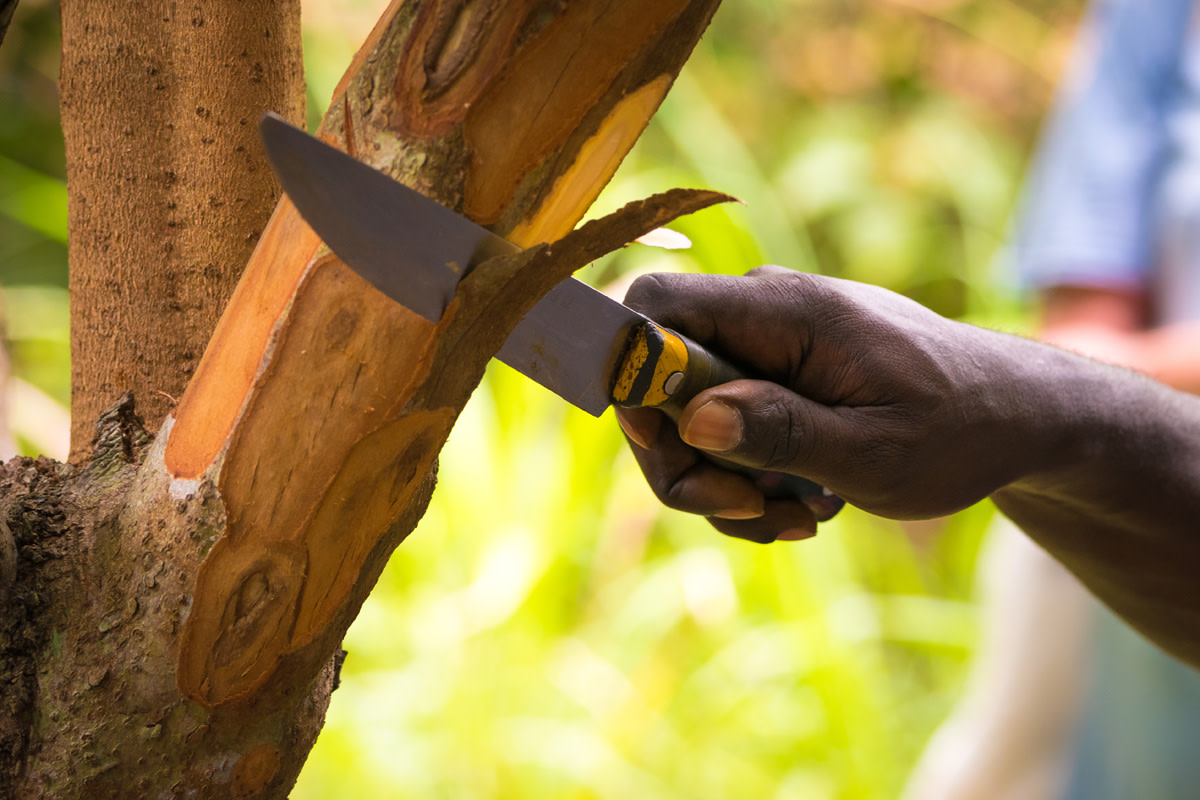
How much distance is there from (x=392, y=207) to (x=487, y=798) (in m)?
1.42

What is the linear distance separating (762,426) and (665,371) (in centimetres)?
7

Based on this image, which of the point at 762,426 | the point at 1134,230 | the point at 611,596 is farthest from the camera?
the point at 611,596

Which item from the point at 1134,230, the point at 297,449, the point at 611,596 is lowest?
the point at 297,449

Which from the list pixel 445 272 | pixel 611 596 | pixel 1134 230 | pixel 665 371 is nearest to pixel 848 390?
pixel 665 371

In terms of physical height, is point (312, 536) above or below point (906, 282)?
below

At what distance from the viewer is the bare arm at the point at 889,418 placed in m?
0.60

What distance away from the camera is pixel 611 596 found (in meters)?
1.99

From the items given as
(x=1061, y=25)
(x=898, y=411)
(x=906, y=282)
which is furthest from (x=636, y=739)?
(x=1061, y=25)

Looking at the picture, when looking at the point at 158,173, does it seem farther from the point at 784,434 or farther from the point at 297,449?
the point at 784,434

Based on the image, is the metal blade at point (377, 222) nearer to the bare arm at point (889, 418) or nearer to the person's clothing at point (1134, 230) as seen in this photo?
the bare arm at point (889, 418)

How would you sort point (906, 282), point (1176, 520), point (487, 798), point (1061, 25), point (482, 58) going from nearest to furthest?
point (482, 58)
point (1176, 520)
point (487, 798)
point (906, 282)
point (1061, 25)

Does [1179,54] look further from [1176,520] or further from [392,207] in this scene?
[392,207]

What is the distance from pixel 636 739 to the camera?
1.70 metres

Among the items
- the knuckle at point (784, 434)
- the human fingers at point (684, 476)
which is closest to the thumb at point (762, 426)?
the knuckle at point (784, 434)
